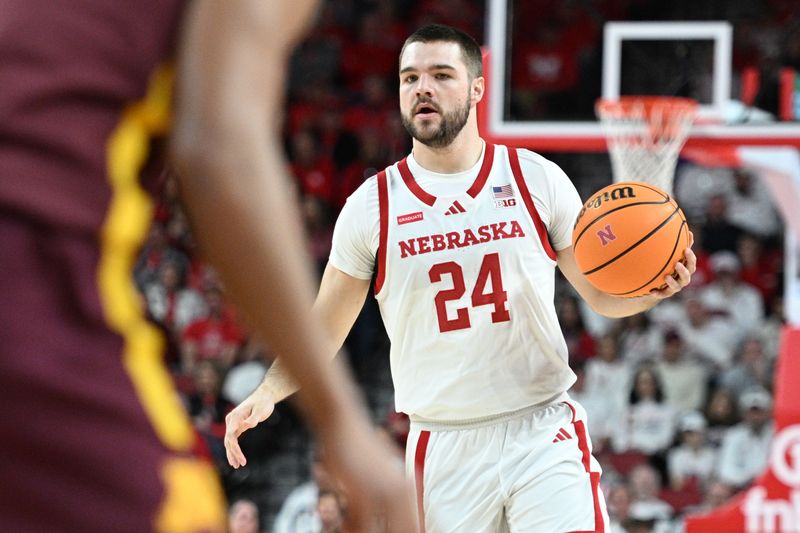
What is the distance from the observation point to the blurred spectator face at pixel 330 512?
36.5 ft

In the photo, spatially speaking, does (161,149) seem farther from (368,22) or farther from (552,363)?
(368,22)

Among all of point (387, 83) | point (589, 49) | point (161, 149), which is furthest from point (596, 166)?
point (161, 149)

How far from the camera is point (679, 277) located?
5.15 meters

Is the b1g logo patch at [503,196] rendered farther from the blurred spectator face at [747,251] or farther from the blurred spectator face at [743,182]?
the blurred spectator face at [743,182]

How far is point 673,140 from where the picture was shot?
917 centimetres

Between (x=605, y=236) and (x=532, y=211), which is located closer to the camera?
(x=605, y=236)

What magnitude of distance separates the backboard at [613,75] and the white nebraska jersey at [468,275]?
3.99m

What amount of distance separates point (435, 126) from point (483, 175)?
279 millimetres

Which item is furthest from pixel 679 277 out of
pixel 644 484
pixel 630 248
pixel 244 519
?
pixel 644 484

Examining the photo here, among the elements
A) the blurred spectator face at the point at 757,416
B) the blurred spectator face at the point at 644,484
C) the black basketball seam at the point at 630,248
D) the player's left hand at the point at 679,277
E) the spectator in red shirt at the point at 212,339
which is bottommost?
the blurred spectator face at the point at 644,484

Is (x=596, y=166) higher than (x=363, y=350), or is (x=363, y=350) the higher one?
(x=596, y=166)

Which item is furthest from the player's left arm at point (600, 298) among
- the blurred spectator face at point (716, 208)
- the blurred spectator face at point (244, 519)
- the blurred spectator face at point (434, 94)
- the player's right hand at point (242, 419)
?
the blurred spectator face at point (716, 208)

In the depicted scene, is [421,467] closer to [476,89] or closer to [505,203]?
[505,203]

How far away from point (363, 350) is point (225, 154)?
1222cm
